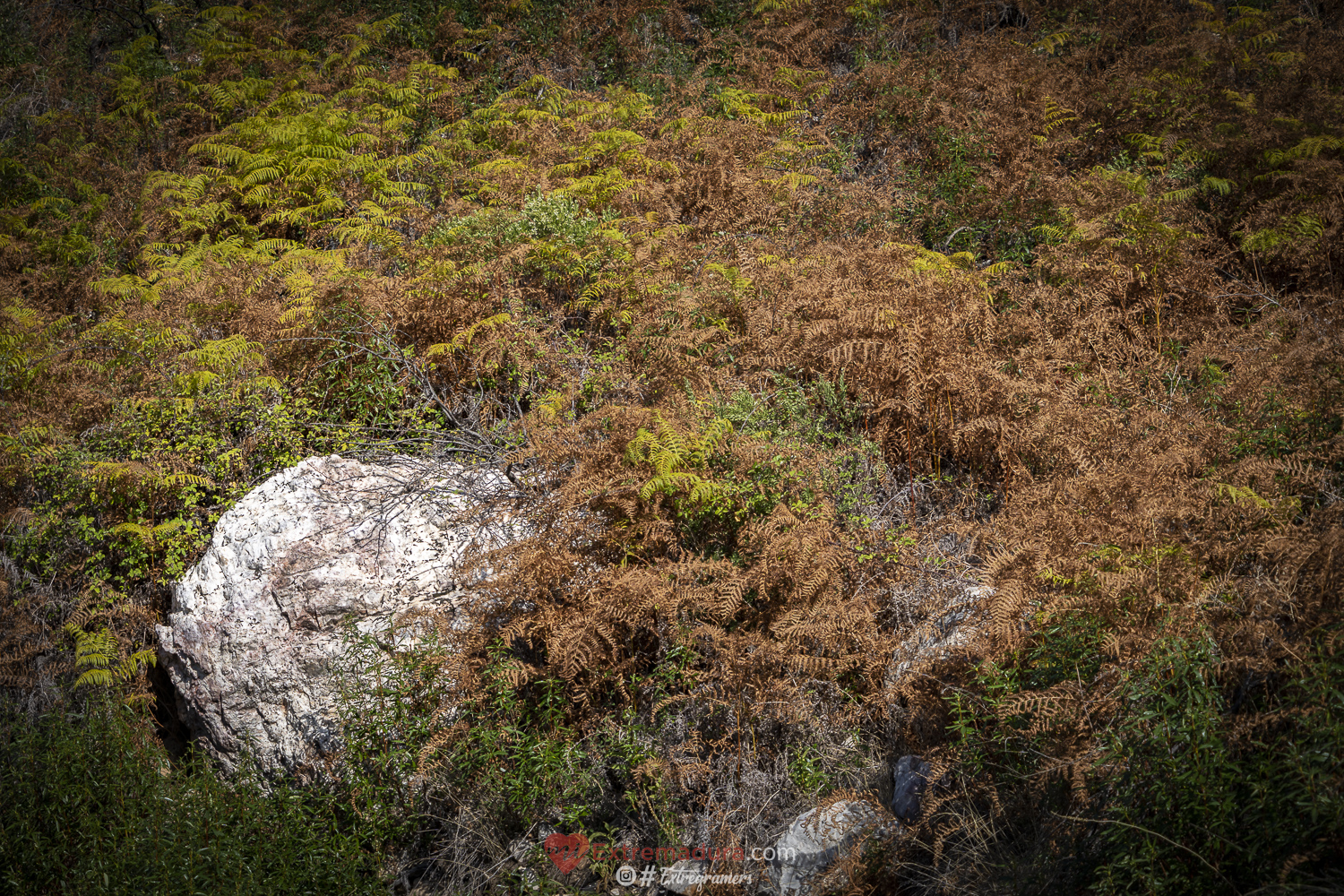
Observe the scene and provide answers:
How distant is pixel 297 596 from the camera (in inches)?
223

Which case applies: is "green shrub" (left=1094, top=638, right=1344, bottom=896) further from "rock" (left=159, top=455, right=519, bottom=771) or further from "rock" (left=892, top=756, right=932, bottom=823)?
"rock" (left=159, top=455, right=519, bottom=771)

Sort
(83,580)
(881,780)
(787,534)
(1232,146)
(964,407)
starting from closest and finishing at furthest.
Answer: (881,780), (787,534), (964,407), (83,580), (1232,146)

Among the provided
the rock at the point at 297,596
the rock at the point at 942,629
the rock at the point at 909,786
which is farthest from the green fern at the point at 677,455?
the rock at the point at 909,786

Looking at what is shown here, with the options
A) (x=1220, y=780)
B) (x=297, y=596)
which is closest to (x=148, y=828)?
(x=297, y=596)

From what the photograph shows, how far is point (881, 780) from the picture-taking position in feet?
14.7

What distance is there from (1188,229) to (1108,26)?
4.88m

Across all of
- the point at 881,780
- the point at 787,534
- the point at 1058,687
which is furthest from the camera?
the point at 787,534

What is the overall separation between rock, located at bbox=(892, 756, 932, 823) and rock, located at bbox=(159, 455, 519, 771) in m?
2.90

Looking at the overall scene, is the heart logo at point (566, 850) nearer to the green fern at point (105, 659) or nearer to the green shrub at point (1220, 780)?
the green shrub at point (1220, 780)

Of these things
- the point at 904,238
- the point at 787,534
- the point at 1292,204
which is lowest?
the point at 787,534

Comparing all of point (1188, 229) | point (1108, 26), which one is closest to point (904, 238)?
point (1188, 229)

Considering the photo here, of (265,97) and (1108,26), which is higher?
(1108,26)

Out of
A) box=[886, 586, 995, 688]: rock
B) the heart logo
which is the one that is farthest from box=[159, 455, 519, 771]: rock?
box=[886, 586, 995, 688]: rock

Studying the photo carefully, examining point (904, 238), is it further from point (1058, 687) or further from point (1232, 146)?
point (1058, 687)
